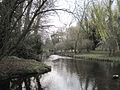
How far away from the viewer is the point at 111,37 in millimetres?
30391

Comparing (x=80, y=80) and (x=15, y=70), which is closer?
Result: (x=80, y=80)

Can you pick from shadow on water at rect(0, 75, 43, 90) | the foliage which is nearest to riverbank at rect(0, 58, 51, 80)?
shadow on water at rect(0, 75, 43, 90)

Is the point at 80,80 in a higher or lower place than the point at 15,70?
lower

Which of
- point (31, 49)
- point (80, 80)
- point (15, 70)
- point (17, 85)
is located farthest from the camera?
point (31, 49)

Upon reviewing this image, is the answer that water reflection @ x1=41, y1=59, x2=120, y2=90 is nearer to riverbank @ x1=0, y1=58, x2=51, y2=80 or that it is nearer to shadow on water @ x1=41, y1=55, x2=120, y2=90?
shadow on water @ x1=41, y1=55, x2=120, y2=90

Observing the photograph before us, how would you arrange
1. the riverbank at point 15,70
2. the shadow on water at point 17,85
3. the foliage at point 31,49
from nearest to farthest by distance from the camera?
the shadow on water at point 17,85 → the riverbank at point 15,70 → the foliage at point 31,49

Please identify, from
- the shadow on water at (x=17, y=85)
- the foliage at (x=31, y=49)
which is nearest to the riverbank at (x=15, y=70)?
the shadow on water at (x=17, y=85)

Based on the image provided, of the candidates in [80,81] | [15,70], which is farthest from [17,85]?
[80,81]

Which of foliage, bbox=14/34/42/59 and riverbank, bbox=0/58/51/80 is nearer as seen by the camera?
riverbank, bbox=0/58/51/80

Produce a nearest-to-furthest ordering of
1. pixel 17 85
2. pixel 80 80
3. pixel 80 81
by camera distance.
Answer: pixel 17 85 < pixel 80 81 < pixel 80 80

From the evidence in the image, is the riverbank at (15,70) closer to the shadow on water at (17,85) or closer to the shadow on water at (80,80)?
the shadow on water at (17,85)

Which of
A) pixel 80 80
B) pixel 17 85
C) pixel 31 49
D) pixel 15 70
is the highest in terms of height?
pixel 31 49

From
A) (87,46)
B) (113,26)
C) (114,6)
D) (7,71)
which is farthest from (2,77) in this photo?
(87,46)

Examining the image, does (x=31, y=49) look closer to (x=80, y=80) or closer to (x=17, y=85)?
(x=80, y=80)
